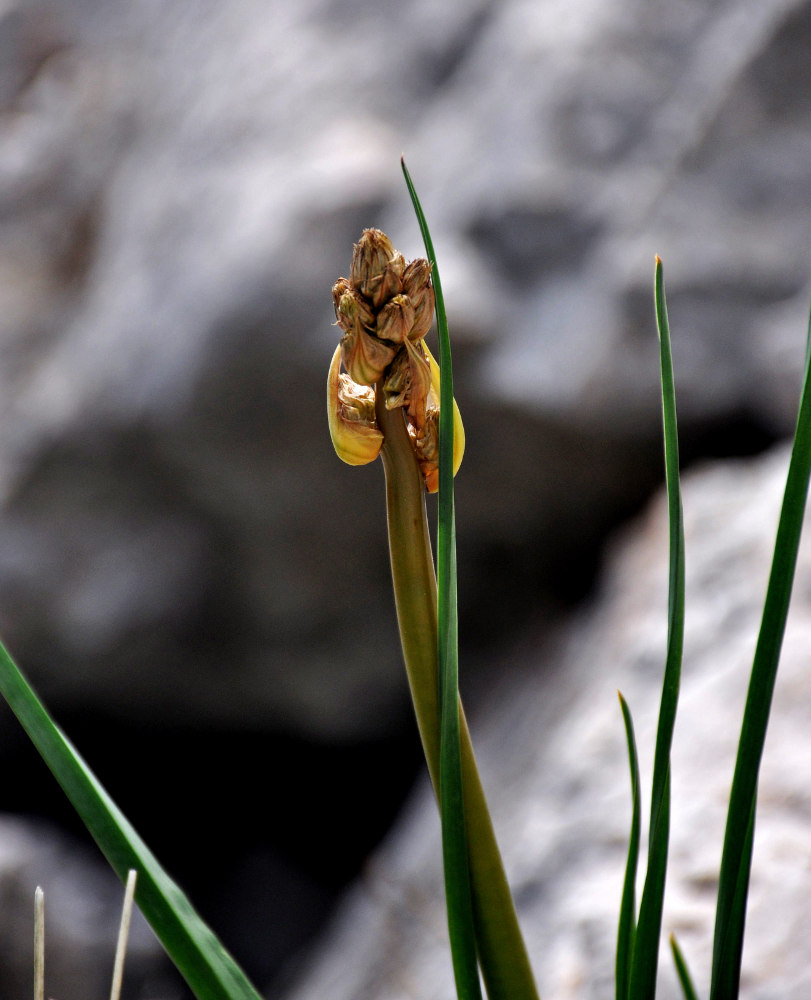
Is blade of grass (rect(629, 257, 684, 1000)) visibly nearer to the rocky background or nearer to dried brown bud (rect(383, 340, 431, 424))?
dried brown bud (rect(383, 340, 431, 424))

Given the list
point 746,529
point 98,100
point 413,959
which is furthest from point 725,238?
point 98,100

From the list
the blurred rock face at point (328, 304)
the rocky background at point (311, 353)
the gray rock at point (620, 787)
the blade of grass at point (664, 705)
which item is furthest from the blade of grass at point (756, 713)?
the blurred rock face at point (328, 304)

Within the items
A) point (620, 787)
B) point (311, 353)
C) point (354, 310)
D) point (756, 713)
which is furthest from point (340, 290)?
point (311, 353)

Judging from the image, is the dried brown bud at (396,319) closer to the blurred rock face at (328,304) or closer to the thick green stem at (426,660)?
the thick green stem at (426,660)

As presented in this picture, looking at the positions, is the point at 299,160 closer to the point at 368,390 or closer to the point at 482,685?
the point at 482,685

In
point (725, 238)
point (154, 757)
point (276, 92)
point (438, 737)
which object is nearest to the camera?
point (438, 737)

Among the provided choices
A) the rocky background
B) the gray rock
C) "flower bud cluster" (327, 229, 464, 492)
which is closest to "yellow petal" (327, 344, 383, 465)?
"flower bud cluster" (327, 229, 464, 492)
